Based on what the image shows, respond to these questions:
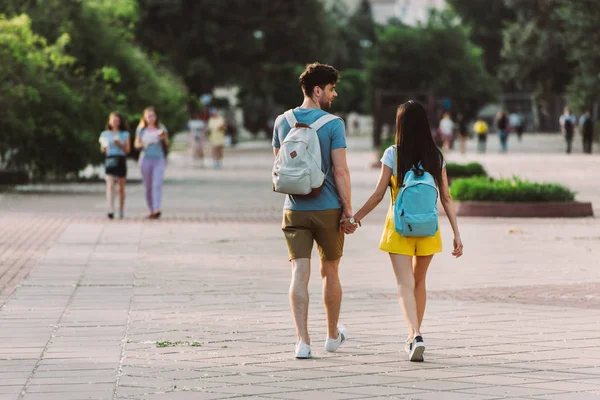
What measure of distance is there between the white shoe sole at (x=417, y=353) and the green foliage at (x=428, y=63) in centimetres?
6311

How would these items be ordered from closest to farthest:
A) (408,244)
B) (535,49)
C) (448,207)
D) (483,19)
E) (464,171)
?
(408,244) < (448,207) < (464,171) < (535,49) < (483,19)

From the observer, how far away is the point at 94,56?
103 ft

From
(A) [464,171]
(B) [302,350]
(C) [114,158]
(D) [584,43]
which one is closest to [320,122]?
(B) [302,350]

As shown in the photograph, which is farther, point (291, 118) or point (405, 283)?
point (405, 283)

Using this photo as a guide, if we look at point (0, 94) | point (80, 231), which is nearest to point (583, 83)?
point (0, 94)

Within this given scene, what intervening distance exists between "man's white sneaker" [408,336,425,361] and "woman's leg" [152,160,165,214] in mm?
12040

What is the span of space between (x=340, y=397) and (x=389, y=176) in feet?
5.74

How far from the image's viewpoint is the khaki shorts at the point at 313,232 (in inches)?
306

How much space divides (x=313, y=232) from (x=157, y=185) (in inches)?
467

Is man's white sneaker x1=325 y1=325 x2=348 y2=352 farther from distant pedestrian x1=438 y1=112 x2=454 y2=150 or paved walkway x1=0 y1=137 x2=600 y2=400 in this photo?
distant pedestrian x1=438 y1=112 x2=454 y2=150

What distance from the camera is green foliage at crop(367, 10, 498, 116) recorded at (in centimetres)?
7038

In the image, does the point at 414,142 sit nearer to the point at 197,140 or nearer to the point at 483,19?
the point at 197,140

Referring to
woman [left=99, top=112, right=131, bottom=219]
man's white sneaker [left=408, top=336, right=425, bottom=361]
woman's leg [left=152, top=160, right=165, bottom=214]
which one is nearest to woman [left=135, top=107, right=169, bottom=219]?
woman's leg [left=152, top=160, right=165, bottom=214]

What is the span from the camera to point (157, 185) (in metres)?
19.5
